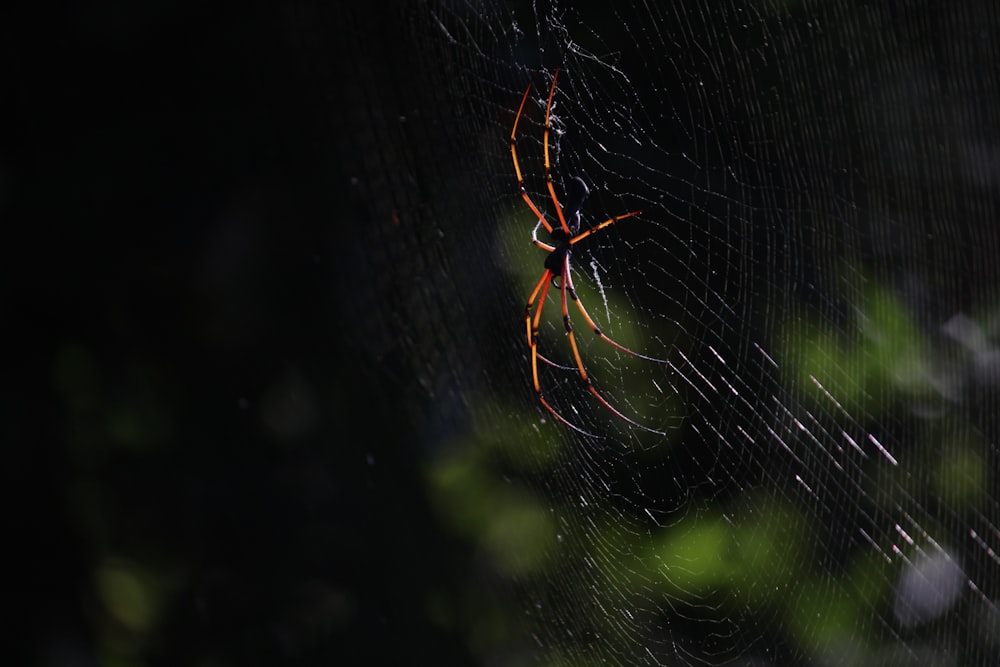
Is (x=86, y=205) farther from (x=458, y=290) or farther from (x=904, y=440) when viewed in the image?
(x=904, y=440)

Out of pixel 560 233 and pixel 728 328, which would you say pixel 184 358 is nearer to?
pixel 560 233

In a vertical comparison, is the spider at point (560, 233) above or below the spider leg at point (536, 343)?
above

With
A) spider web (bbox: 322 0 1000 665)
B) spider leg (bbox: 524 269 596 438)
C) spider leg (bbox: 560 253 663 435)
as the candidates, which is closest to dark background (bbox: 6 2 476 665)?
spider web (bbox: 322 0 1000 665)

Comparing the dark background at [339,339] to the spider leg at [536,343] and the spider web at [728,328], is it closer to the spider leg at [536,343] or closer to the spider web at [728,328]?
the spider web at [728,328]

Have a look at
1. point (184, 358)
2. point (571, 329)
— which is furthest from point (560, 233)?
point (184, 358)

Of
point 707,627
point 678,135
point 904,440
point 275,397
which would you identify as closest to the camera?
point 678,135

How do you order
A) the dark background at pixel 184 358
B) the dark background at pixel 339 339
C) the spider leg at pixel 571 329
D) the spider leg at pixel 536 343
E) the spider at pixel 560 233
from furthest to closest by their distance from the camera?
the dark background at pixel 184 358 < the dark background at pixel 339 339 < the spider leg at pixel 536 343 < the spider leg at pixel 571 329 < the spider at pixel 560 233

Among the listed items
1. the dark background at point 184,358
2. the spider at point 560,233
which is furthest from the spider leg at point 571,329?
the dark background at point 184,358

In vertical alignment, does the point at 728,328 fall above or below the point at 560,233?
below

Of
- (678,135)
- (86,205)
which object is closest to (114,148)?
(86,205)
